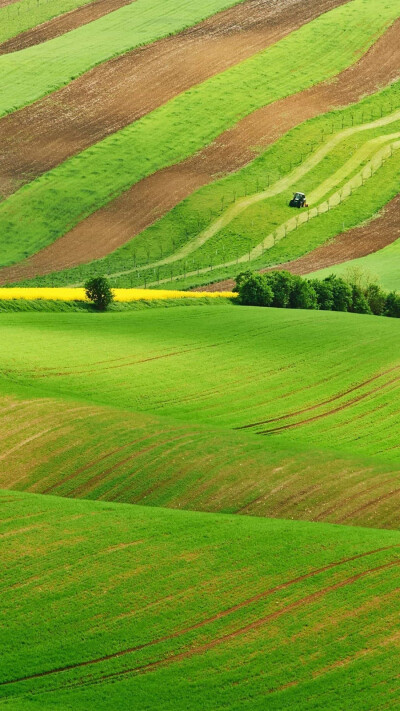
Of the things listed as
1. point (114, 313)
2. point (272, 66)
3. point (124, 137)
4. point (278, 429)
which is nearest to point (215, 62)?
point (272, 66)

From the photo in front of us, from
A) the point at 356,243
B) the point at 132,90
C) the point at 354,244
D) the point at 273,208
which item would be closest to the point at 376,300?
the point at 354,244

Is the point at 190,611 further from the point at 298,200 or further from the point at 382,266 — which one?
the point at 298,200

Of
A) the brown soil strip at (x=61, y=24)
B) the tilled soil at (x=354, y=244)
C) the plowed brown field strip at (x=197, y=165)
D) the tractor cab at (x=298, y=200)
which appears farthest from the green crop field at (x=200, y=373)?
the tractor cab at (x=298, y=200)

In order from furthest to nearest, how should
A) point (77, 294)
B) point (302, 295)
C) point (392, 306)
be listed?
1. point (392, 306)
2. point (302, 295)
3. point (77, 294)

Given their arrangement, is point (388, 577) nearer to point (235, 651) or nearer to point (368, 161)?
point (235, 651)

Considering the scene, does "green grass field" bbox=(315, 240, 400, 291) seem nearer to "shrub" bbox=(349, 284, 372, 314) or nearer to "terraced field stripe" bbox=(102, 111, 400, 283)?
"shrub" bbox=(349, 284, 372, 314)

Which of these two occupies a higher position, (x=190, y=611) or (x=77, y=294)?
(x=77, y=294)

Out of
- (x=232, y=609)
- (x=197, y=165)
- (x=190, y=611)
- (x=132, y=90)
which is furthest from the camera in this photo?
(x=132, y=90)
